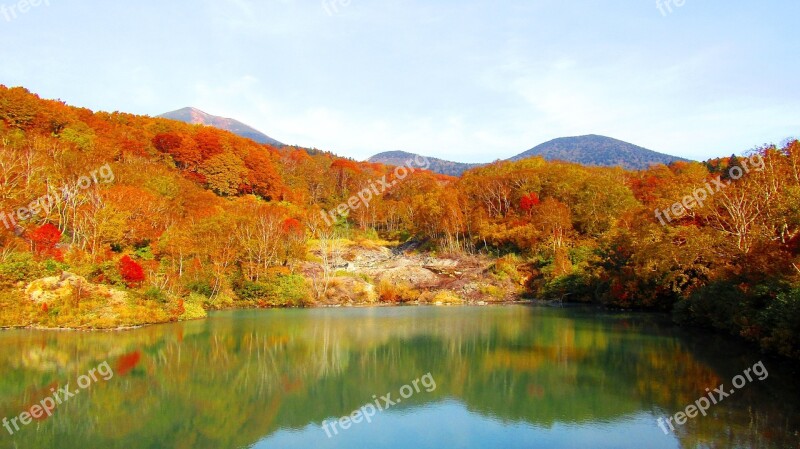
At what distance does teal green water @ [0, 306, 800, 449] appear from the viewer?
9922mm

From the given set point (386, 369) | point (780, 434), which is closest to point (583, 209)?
point (386, 369)

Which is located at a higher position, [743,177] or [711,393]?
[743,177]

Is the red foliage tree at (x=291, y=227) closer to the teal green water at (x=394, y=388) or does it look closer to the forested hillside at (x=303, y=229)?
the forested hillside at (x=303, y=229)

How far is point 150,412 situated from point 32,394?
12.0 ft

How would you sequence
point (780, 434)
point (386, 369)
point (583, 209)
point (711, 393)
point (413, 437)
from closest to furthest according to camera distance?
point (780, 434) < point (413, 437) < point (711, 393) < point (386, 369) < point (583, 209)

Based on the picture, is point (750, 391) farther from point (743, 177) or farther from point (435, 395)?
point (743, 177)

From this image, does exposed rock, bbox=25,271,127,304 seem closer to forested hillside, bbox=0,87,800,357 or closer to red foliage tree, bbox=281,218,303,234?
forested hillside, bbox=0,87,800,357

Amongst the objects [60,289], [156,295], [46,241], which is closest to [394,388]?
[156,295]

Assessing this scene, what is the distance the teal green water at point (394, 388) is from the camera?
9922mm

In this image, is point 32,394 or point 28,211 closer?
point 32,394

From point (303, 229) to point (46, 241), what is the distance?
732 inches

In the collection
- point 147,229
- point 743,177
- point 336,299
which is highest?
point 743,177

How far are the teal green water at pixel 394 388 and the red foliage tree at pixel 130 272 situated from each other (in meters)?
4.20

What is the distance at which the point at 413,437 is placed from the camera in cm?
1011
